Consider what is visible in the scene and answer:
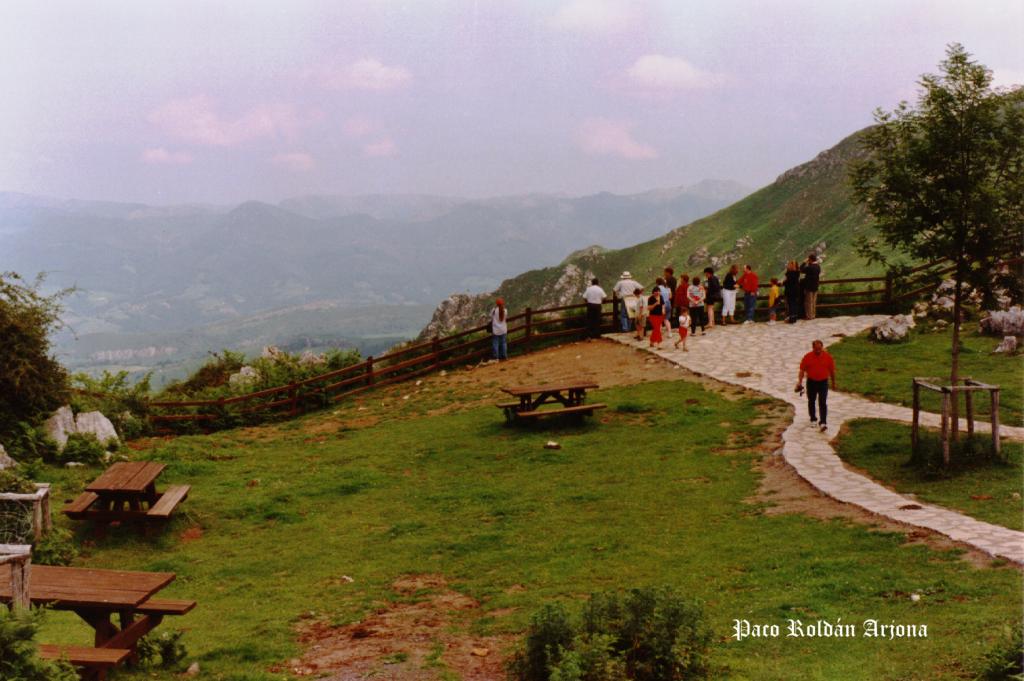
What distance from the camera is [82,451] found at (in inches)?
703

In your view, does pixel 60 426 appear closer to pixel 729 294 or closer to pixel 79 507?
pixel 79 507

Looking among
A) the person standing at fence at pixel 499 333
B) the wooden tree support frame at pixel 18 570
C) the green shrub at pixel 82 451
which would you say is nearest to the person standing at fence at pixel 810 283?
the person standing at fence at pixel 499 333

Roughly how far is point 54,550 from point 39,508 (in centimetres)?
77

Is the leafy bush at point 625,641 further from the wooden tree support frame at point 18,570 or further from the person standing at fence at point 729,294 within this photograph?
the person standing at fence at point 729,294

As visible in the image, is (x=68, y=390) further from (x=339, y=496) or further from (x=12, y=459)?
(x=339, y=496)

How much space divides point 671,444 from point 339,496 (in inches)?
264

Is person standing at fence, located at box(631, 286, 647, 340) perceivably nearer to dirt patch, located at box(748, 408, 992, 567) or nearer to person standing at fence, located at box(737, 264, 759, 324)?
person standing at fence, located at box(737, 264, 759, 324)

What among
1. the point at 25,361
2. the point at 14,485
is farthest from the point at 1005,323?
the point at 25,361

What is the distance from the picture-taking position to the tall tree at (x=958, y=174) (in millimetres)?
13086

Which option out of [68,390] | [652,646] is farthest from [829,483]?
[68,390]

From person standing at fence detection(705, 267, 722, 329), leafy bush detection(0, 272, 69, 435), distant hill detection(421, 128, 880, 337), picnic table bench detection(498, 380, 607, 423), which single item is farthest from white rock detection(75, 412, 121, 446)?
distant hill detection(421, 128, 880, 337)

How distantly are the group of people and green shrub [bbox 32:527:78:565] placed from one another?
18.7 m

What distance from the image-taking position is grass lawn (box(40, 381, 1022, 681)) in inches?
316

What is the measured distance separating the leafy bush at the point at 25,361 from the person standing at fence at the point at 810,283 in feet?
74.4
